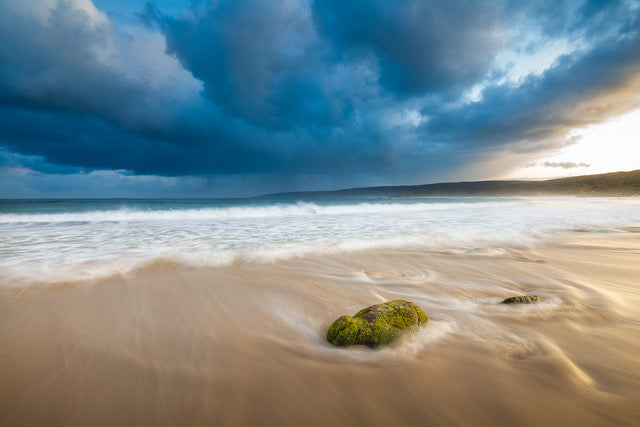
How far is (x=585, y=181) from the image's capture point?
6750 centimetres

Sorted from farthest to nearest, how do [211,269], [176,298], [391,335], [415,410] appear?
[211,269] < [176,298] < [391,335] < [415,410]

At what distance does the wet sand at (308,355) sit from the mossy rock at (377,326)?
97mm

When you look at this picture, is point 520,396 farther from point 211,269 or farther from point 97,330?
point 211,269

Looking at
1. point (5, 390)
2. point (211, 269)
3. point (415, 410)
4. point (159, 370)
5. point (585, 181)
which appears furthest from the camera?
point (585, 181)

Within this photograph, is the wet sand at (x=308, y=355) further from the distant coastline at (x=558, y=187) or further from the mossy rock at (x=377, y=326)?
the distant coastline at (x=558, y=187)

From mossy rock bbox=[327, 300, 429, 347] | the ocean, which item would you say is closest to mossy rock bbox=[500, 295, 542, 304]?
the ocean

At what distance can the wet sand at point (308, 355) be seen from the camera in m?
1.57

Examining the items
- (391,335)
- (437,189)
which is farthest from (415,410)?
(437,189)

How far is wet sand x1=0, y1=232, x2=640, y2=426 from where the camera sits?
1568 millimetres

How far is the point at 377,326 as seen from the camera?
224 centimetres

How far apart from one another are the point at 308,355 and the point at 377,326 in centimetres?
64

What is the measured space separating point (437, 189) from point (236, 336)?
123 metres

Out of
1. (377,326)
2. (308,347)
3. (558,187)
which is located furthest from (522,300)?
(558,187)

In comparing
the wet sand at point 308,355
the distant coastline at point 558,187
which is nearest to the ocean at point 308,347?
the wet sand at point 308,355
